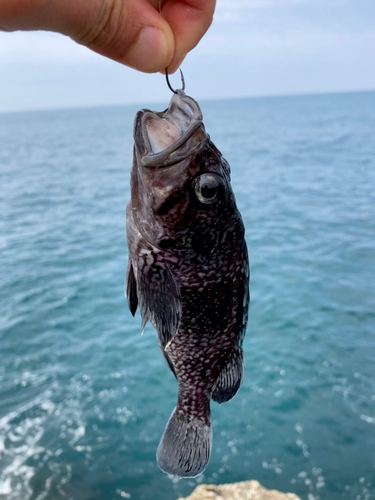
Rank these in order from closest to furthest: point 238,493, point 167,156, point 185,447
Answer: point 167,156 < point 185,447 < point 238,493

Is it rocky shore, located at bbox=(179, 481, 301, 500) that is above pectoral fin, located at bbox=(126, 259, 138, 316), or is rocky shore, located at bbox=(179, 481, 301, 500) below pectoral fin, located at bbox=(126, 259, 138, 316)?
below

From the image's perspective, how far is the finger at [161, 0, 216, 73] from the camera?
8.14 feet

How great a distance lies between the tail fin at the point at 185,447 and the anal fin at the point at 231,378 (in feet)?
0.72

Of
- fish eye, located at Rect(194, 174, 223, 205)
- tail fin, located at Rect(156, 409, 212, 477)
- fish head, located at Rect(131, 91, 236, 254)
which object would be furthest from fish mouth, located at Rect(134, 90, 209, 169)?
tail fin, located at Rect(156, 409, 212, 477)

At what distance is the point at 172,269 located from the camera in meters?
2.63

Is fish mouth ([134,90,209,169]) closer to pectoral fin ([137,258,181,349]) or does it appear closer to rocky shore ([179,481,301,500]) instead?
pectoral fin ([137,258,181,349])

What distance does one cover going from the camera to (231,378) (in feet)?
9.57

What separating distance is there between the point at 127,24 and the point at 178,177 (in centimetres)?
75

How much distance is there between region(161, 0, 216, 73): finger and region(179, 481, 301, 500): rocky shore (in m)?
4.68

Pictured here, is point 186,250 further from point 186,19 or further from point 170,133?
point 186,19

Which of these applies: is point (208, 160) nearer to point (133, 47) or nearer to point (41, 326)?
point (133, 47)

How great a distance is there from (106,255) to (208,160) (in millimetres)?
13820

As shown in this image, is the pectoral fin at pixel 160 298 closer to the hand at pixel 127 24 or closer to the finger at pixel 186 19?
the hand at pixel 127 24

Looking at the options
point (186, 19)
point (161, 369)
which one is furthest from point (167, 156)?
point (161, 369)
